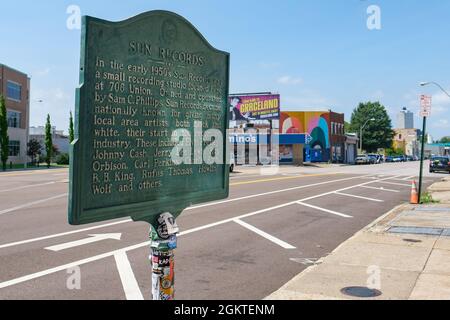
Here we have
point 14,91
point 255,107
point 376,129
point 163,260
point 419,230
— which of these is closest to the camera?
point 163,260

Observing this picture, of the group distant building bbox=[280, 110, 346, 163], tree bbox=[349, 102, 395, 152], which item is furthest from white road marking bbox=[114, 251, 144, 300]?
tree bbox=[349, 102, 395, 152]

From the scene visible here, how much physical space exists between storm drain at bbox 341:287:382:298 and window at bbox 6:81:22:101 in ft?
189

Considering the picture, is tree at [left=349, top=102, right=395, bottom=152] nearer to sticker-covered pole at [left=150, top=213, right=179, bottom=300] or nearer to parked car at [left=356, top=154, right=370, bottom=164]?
parked car at [left=356, top=154, right=370, bottom=164]

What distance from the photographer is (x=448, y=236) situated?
10430 mm

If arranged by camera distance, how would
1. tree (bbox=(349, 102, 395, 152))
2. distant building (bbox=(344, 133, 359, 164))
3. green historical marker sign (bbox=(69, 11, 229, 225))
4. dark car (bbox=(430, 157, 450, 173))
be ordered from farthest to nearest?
tree (bbox=(349, 102, 395, 152)) → distant building (bbox=(344, 133, 359, 164)) → dark car (bbox=(430, 157, 450, 173)) → green historical marker sign (bbox=(69, 11, 229, 225))

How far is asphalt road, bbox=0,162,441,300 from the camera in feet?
21.5

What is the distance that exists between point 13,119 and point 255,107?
32.2 metres

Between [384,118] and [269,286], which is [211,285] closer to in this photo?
[269,286]

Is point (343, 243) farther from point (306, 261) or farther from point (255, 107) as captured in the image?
point (255, 107)

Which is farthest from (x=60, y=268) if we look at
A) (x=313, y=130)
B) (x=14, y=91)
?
(x=313, y=130)

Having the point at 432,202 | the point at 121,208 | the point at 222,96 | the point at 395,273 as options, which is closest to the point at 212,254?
the point at 395,273

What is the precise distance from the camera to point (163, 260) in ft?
12.6

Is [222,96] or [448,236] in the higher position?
[222,96]
